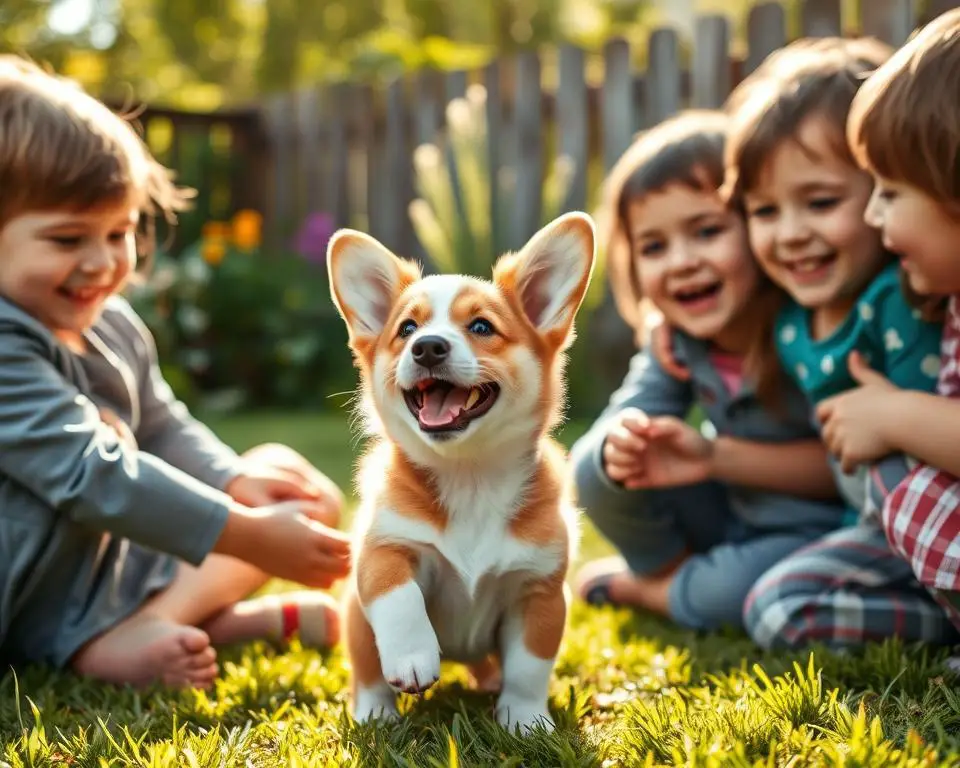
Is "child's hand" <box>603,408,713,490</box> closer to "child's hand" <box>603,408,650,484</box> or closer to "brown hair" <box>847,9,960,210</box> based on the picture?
"child's hand" <box>603,408,650,484</box>

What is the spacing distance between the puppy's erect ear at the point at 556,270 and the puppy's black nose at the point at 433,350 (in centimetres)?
26

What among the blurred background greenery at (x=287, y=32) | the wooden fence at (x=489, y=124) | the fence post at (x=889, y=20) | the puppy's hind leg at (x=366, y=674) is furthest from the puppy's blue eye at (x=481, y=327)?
the blurred background greenery at (x=287, y=32)

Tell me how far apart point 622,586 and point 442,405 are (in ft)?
4.53

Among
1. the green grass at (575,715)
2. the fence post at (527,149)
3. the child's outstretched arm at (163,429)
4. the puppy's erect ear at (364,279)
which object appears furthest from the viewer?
the fence post at (527,149)

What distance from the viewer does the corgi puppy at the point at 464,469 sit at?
192 cm

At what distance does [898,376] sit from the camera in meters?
2.55

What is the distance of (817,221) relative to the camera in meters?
2.62

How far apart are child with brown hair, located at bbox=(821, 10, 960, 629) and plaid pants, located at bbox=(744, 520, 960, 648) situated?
0.66 feet

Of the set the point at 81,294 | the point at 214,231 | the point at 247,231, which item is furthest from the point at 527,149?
the point at 81,294

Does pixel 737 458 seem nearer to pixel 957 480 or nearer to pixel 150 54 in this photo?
pixel 957 480

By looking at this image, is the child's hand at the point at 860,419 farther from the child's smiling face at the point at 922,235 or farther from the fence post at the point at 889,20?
the fence post at the point at 889,20

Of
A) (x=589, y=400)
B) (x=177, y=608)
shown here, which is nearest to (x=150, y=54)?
(x=589, y=400)

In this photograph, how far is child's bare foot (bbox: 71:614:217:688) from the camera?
238 centimetres

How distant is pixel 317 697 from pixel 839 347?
1.48m
